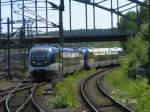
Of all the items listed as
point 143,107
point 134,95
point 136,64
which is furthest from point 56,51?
point 143,107

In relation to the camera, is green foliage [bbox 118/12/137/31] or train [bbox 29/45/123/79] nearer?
train [bbox 29/45/123/79]

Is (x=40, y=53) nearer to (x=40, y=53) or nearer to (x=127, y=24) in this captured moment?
(x=40, y=53)

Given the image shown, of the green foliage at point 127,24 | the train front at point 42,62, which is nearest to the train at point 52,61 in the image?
the train front at point 42,62

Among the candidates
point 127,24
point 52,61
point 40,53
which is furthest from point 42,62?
point 127,24

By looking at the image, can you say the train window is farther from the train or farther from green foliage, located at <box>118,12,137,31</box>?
green foliage, located at <box>118,12,137,31</box>

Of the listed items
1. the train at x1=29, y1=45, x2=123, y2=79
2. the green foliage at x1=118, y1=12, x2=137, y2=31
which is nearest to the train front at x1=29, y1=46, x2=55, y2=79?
the train at x1=29, y1=45, x2=123, y2=79

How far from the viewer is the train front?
4372 cm

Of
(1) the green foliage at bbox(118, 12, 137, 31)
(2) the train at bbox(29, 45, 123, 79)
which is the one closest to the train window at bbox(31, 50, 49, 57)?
(2) the train at bbox(29, 45, 123, 79)

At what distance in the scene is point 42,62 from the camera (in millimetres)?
44156

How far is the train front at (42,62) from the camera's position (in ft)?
143

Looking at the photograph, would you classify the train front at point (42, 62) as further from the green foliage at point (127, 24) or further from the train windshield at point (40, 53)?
the green foliage at point (127, 24)

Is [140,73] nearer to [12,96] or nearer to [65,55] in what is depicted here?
[12,96]

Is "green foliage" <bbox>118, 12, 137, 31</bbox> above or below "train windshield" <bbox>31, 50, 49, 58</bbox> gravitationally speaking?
above

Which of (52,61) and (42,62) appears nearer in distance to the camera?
(52,61)
